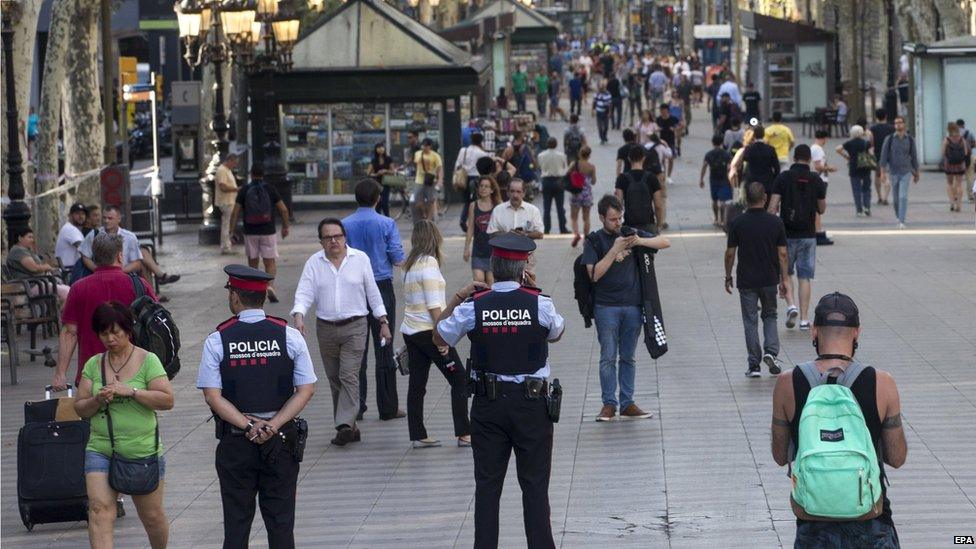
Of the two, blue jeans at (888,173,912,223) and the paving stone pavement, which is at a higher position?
blue jeans at (888,173,912,223)

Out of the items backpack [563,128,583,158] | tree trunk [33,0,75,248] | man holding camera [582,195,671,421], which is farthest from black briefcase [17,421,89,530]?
backpack [563,128,583,158]

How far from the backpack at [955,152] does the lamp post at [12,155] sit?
47.6 ft

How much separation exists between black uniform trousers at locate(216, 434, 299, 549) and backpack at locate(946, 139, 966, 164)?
20.0 meters

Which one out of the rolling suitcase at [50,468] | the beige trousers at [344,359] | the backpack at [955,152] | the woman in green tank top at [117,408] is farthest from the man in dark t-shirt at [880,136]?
the woman in green tank top at [117,408]

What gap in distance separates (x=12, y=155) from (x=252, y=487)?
11.1 metres

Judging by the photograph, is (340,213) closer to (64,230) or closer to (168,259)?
(168,259)

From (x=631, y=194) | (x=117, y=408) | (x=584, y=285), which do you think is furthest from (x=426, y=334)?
(x=631, y=194)

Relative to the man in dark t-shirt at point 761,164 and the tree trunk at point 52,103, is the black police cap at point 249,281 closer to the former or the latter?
the man in dark t-shirt at point 761,164

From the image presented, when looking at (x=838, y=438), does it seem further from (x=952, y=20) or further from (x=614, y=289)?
(x=952, y=20)

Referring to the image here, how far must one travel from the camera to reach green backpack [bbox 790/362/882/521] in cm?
561

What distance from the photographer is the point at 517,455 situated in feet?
25.3

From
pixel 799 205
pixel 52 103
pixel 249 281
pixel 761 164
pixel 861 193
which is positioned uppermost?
pixel 52 103

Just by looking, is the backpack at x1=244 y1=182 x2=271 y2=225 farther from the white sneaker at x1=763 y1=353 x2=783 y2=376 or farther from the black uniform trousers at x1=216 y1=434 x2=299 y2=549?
the black uniform trousers at x1=216 y1=434 x2=299 y2=549

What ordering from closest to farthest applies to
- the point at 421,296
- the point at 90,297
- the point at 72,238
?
the point at 90,297 → the point at 421,296 → the point at 72,238
